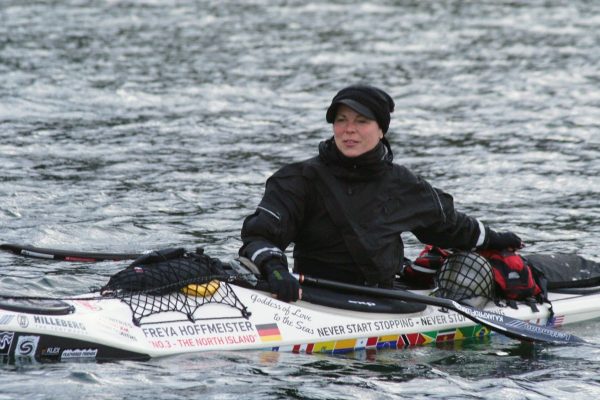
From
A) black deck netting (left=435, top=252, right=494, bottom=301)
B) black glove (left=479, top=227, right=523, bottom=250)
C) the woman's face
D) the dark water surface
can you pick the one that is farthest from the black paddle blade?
the woman's face

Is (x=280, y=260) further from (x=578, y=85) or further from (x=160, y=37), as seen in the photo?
(x=160, y=37)

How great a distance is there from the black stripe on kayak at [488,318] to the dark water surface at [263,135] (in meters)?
→ 0.14

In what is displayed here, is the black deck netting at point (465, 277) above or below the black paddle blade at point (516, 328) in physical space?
above

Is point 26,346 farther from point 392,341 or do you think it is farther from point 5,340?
point 392,341

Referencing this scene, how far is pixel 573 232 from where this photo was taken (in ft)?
41.2

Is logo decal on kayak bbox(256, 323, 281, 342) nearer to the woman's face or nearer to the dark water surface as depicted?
the dark water surface

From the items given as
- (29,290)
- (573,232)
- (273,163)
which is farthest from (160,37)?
(29,290)

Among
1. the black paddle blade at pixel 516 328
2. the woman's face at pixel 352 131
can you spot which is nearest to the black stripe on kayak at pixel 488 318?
the black paddle blade at pixel 516 328

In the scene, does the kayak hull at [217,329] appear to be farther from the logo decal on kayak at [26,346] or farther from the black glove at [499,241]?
the black glove at [499,241]

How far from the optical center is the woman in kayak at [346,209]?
842cm

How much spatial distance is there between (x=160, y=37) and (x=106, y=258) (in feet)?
52.5

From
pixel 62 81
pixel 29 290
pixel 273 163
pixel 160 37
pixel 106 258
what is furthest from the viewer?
pixel 160 37

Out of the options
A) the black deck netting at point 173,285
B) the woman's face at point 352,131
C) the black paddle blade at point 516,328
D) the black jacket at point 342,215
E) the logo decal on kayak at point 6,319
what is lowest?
the black paddle blade at point 516,328

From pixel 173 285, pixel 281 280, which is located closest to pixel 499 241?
pixel 281 280
